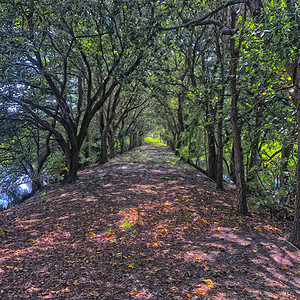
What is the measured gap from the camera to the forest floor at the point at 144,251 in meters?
3.04

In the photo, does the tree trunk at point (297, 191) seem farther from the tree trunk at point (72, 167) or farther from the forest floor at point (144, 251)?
the tree trunk at point (72, 167)

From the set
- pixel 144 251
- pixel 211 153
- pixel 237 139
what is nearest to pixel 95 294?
pixel 144 251

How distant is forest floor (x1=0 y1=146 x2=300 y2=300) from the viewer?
304cm

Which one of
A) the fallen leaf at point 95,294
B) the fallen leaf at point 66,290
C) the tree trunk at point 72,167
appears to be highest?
the tree trunk at point 72,167

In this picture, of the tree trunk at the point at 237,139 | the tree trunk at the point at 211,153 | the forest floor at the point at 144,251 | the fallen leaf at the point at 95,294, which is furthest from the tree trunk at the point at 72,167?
the fallen leaf at the point at 95,294

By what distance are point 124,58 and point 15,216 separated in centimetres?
655

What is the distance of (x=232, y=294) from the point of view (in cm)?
292

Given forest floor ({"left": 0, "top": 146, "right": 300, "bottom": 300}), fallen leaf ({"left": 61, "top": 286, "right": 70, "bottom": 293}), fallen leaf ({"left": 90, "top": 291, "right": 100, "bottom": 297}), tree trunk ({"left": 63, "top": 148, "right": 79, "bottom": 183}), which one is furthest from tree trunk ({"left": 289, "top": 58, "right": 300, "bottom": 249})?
tree trunk ({"left": 63, "top": 148, "right": 79, "bottom": 183})

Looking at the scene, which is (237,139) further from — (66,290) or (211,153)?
(66,290)

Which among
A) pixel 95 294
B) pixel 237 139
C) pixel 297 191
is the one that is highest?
pixel 237 139

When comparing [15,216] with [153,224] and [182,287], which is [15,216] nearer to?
[153,224]

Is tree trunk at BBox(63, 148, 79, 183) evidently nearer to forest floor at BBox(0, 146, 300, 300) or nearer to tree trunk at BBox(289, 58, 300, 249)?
forest floor at BBox(0, 146, 300, 300)

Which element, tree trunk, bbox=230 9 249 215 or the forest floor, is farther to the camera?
tree trunk, bbox=230 9 249 215

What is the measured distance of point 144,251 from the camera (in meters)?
4.25
